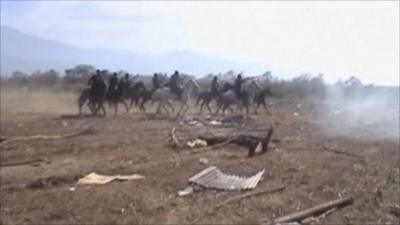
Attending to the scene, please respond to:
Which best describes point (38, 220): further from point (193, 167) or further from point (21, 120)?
point (21, 120)

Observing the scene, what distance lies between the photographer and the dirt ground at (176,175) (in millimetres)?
13359

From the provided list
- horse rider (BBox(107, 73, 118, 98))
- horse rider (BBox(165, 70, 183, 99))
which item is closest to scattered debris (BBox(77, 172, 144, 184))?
horse rider (BBox(107, 73, 118, 98))

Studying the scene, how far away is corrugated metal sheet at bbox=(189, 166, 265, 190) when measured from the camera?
605 inches

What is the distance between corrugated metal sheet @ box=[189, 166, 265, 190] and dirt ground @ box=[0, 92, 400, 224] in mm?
240

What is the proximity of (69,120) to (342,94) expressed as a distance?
35.6 metres

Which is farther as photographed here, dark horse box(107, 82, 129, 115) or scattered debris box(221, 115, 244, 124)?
dark horse box(107, 82, 129, 115)

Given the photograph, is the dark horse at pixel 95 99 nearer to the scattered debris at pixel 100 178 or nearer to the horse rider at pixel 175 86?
the horse rider at pixel 175 86

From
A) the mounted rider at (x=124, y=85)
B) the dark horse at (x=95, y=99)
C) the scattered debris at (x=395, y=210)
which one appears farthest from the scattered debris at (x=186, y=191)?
the mounted rider at (x=124, y=85)

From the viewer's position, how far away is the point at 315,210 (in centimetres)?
1354

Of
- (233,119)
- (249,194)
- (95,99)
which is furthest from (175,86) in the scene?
(249,194)

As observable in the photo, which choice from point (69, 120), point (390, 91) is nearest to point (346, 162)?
point (69, 120)

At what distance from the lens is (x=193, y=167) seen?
17.5 meters

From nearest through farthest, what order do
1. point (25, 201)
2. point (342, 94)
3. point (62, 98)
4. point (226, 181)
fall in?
1. point (25, 201)
2. point (226, 181)
3. point (62, 98)
4. point (342, 94)

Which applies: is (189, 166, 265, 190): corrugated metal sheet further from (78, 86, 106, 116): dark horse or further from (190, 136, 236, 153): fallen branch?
(78, 86, 106, 116): dark horse
